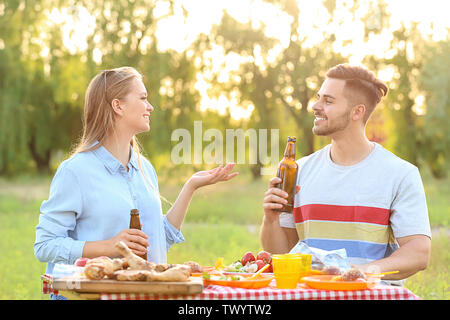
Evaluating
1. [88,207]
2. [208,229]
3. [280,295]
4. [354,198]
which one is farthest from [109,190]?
[208,229]

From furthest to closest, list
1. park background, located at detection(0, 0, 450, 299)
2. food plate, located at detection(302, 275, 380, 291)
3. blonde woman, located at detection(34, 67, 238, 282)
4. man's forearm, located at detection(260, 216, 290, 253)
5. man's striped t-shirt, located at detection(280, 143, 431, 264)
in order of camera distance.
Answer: park background, located at detection(0, 0, 450, 299) → man's forearm, located at detection(260, 216, 290, 253) → man's striped t-shirt, located at detection(280, 143, 431, 264) → blonde woman, located at detection(34, 67, 238, 282) → food plate, located at detection(302, 275, 380, 291)

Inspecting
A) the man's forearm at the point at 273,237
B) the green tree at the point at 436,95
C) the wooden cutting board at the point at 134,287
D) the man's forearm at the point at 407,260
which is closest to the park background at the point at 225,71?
the green tree at the point at 436,95

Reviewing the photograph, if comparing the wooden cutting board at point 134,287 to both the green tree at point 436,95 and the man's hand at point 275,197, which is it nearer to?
the man's hand at point 275,197

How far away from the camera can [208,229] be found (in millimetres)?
14109

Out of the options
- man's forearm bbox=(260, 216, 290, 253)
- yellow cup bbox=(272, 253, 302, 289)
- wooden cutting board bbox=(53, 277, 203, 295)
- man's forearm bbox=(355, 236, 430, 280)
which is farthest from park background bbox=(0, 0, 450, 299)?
wooden cutting board bbox=(53, 277, 203, 295)

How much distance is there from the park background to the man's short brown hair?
856 cm

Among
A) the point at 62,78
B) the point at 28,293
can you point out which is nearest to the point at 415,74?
the point at 62,78

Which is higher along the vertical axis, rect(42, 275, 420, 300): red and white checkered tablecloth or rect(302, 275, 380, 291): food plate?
rect(302, 275, 380, 291): food plate

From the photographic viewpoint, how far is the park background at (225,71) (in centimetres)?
1494

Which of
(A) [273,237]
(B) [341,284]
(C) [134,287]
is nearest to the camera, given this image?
(C) [134,287]

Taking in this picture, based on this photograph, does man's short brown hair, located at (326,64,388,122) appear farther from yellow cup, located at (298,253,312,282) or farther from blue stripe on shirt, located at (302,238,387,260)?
yellow cup, located at (298,253,312,282)

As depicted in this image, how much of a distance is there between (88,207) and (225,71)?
14.2 meters

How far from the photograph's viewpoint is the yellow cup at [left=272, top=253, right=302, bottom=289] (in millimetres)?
2547

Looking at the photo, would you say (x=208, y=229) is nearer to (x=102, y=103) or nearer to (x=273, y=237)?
(x=273, y=237)
